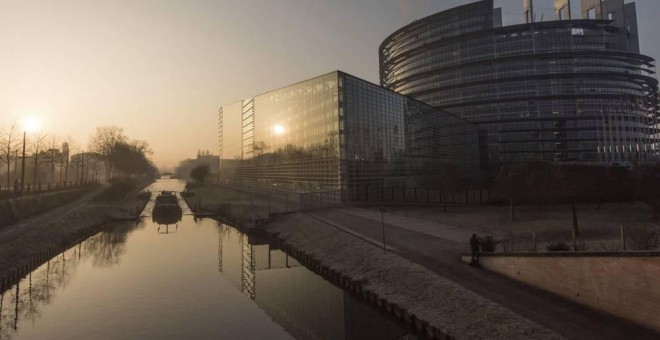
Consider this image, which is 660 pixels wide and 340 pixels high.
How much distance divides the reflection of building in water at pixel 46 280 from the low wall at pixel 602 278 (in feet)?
89.8

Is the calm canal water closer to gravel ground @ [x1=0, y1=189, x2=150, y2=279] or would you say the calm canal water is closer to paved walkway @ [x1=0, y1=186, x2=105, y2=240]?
gravel ground @ [x1=0, y1=189, x2=150, y2=279]

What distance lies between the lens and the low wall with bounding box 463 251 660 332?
609 inches

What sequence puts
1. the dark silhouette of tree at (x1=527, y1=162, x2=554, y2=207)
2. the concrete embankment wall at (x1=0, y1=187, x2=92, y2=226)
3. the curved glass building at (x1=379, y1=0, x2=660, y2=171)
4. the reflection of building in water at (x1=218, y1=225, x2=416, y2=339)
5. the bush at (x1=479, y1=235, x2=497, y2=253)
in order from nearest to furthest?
the reflection of building in water at (x1=218, y1=225, x2=416, y2=339) → the bush at (x1=479, y1=235, x2=497, y2=253) → the dark silhouette of tree at (x1=527, y1=162, x2=554, y2=207) → the concrete embankment wall at (x1=0, y1=187, x2=92, y2=226) → the curved glass building at (x1=379, y1=0, x2=660, y2=171)

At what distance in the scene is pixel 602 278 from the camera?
1734cm

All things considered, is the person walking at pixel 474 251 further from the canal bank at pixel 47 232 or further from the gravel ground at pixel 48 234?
the gravel ground at pixel 48 234

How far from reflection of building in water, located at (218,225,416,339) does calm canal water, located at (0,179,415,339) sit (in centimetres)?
6

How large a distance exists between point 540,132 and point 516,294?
124 meters

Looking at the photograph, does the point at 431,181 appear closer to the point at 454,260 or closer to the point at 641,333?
the point at 454,260

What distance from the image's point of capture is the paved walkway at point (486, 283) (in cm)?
1565

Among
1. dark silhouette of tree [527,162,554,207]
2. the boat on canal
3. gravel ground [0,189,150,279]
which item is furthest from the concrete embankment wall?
dark silhouette of tree [527,162,554,207]

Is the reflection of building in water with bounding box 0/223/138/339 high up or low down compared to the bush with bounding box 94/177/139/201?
down

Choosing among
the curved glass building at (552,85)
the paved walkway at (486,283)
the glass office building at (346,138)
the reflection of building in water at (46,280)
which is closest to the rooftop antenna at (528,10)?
the curved glass building at (552,85)

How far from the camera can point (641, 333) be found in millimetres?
15078

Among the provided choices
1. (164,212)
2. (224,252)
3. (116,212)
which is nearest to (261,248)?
(224,252)
